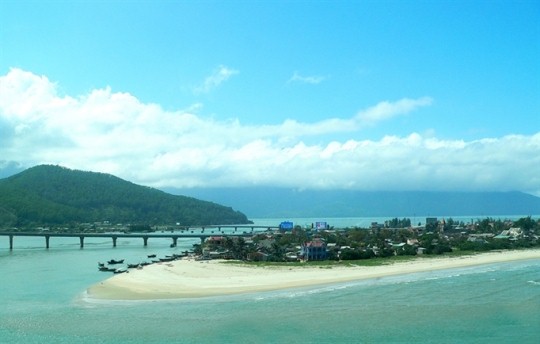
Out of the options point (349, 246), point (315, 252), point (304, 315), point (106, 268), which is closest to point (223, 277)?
point (315, 252)

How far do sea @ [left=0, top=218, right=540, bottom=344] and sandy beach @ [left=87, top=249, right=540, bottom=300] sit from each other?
2121 millimetres

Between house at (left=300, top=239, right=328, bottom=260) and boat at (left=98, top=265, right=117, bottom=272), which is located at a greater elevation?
house at (left=300, top=239, right=328, bottom=260)

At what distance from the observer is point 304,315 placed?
31.4 metres

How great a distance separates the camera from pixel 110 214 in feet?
650

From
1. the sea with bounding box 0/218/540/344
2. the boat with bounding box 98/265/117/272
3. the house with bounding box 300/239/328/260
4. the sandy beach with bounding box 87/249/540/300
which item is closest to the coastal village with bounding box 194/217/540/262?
the house with bounding box 300/239/328/260

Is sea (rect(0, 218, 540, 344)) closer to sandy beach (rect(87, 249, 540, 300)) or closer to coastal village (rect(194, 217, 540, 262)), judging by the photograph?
sandy beach (rect(87, 249, 540, 300))

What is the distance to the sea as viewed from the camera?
2683 cm

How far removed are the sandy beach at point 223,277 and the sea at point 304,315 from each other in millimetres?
2121

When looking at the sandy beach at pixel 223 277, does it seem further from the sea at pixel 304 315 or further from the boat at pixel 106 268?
the boat at pixel 106 268

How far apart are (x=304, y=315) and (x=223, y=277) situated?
1784 cm

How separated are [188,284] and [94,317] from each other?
42.1 feet

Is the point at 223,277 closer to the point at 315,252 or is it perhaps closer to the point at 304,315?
the point at 315,252

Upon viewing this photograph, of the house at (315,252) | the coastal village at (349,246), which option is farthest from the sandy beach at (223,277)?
the house at (315,252)

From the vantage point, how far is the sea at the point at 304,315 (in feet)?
88.0
